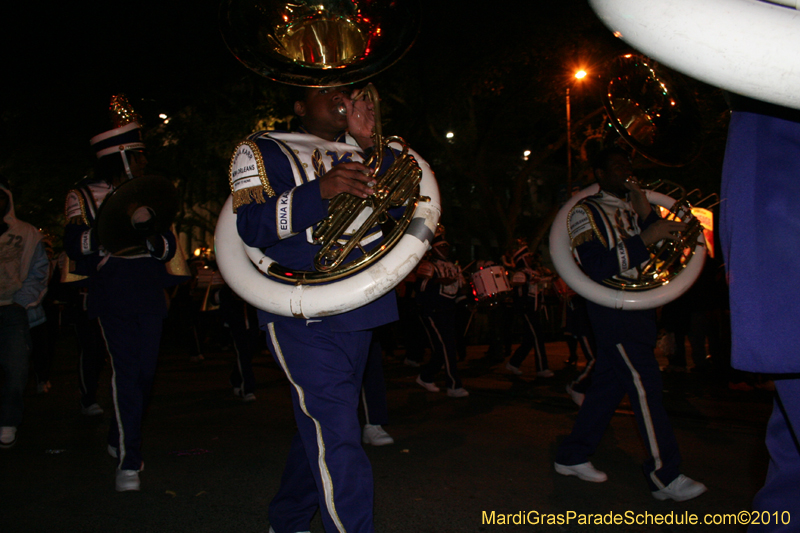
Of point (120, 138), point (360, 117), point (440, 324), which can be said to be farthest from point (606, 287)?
point (440, 324)

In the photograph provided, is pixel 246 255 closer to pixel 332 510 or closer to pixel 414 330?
pixel 332 510

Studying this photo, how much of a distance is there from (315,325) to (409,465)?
220cm

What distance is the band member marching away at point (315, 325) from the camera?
91.7 inches

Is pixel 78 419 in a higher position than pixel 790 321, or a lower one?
lower

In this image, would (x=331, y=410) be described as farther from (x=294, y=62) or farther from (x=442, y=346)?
(x=442, y=346)

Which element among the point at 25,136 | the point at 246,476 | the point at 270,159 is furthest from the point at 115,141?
the point at 25,136

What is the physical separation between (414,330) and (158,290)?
715cm

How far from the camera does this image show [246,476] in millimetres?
4039

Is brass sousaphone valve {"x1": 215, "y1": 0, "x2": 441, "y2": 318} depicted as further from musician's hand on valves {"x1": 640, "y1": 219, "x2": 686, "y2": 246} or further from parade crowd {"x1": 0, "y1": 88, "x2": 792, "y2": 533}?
musician's hand on valves {"x1": 640, "y1": 219, "x2": 686, "y2": 246}

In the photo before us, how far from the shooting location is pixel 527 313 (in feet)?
32.4

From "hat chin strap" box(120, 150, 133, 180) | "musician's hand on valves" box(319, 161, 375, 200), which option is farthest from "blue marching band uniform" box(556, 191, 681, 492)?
"hat chin strap" box(120, 150, 133, 180)

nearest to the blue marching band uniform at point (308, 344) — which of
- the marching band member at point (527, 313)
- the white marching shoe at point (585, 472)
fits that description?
the white marching shoe at point (585, 472)

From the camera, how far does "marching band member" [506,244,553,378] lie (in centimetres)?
916

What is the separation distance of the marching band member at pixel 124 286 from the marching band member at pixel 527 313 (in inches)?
243
